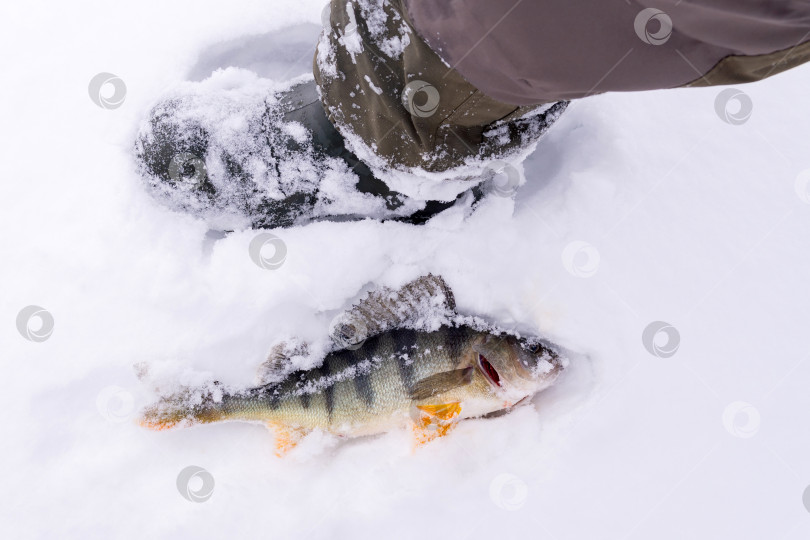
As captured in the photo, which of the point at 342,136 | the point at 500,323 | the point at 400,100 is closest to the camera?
the point at 400,100

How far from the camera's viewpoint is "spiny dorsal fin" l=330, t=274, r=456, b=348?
147cm

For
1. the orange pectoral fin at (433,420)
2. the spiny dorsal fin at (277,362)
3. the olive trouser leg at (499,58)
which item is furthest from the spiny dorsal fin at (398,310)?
the olive trouser leg at (499,58)

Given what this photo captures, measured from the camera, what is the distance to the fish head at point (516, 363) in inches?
58.5

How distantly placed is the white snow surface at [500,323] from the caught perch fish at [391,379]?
0.07 m

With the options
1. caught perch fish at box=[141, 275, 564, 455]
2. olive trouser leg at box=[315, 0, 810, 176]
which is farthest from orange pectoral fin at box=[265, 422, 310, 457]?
olive trouser leg at box=[315, 0, 810, 176]

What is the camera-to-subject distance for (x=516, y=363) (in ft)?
4.90

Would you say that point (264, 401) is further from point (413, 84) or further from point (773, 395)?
point (773, 395)

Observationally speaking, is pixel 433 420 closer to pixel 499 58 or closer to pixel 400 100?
pixel 400 100

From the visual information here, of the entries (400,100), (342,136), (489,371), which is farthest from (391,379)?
(400,100)

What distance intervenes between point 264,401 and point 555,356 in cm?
85

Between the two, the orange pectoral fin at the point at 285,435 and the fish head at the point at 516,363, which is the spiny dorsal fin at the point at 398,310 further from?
the orange pectoral fin at the point at 285,435

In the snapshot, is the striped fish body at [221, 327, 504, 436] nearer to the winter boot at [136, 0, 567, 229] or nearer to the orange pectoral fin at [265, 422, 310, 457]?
the orange pectoral fin at [265, 422, 310, 457]

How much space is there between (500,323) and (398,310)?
0.32 metres

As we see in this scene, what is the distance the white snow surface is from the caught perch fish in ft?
0.22
